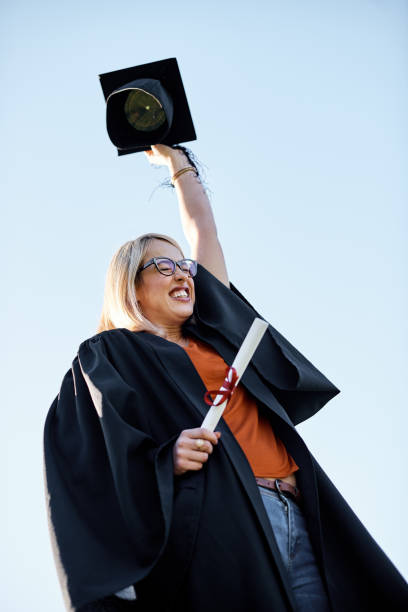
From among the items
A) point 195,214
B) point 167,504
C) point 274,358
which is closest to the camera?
point 167,504

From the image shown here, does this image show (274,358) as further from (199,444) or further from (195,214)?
(195,214)

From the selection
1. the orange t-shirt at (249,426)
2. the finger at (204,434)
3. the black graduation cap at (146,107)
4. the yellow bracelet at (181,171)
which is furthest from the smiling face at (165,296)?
→ the black graduation cap at (146,107)

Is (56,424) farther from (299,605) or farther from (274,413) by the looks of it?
(299,605)

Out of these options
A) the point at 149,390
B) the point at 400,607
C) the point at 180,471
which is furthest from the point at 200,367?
the point at 400,607

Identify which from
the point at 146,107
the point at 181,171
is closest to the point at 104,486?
the point at 181,171

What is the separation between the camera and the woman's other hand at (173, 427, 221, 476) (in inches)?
89.7

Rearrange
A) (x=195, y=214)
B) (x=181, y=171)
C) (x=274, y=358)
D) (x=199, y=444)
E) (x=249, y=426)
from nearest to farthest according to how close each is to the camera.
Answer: (x=199, y=444), (x=249, y=426), (x=274, y=358), (x=195, y=214), (x=181, y=171)

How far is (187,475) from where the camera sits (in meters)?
2.33

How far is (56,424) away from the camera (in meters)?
2.69

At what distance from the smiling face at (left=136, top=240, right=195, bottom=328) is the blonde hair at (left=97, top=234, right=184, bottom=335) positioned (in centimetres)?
5

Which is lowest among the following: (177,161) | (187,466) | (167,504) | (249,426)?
(167,504)

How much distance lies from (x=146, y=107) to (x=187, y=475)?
9.59 feet

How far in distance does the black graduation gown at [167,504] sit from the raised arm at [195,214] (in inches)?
35.3

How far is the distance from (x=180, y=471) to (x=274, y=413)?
73 cm
